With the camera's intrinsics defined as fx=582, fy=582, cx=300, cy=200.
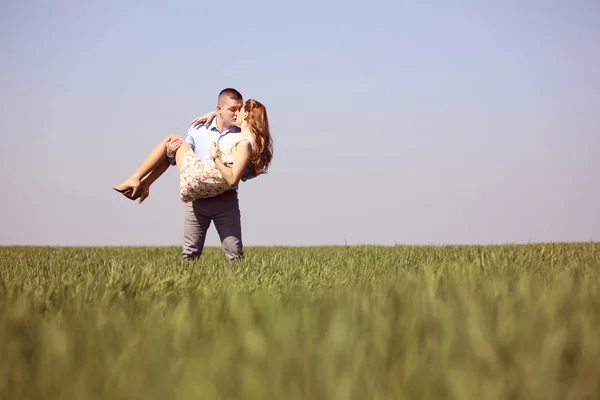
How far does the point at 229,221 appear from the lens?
6.79m

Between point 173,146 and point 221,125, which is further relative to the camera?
point 221,125

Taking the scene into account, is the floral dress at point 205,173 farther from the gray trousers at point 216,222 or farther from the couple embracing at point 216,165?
the gray trousers at point 216,222

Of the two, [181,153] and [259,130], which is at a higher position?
[259,130]

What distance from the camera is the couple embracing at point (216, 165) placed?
20.6 feet

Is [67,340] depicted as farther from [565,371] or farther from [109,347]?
[565,371]

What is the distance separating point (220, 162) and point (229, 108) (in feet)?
2.62

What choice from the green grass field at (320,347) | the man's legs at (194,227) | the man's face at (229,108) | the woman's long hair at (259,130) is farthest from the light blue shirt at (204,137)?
the green grass field at (320,347)

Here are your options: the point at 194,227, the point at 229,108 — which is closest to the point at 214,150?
the point at 229,108

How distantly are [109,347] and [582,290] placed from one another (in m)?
2.26

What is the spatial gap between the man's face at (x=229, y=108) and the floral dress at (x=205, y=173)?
27 centimetres

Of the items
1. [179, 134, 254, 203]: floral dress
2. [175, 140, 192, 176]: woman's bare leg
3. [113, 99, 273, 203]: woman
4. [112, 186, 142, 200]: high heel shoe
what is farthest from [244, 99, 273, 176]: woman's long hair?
[112, 186, 142, 200]: high heel shoe

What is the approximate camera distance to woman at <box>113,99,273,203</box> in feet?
20.3

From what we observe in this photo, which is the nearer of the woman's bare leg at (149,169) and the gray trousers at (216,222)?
the woman's bare leg at (149,169)

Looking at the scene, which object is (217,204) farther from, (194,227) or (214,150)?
(214,150)
